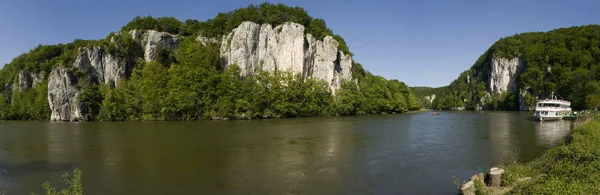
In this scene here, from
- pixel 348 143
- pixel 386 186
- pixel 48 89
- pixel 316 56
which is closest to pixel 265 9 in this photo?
pixel 316 56

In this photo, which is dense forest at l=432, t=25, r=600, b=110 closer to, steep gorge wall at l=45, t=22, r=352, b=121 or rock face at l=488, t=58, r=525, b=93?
rock face at l=488, t=58, r=525, b=93

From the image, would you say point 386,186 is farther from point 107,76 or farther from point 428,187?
point 107,76

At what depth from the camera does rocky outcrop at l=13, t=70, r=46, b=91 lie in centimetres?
9525

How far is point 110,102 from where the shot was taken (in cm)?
7656

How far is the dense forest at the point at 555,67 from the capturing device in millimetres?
84762

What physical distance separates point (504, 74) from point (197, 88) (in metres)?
124

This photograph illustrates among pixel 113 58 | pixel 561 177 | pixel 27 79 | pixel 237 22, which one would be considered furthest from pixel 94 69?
pixel 561 177

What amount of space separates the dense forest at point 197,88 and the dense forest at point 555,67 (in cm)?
4152

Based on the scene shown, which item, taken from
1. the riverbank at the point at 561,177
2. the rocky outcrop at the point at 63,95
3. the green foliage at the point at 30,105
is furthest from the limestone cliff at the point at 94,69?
the riverbank at the point at 561,177

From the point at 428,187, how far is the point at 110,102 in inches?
3019

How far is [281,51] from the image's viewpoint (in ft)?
278

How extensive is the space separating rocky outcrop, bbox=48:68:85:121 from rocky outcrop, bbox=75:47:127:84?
389 cm

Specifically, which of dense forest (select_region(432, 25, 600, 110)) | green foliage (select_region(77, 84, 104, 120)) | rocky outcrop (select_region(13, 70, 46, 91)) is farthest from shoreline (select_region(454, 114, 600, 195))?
rocky outcrop (select_region(13, 70, 46, 91))

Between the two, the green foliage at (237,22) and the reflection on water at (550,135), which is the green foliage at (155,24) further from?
the reflection on water at (550,135)
